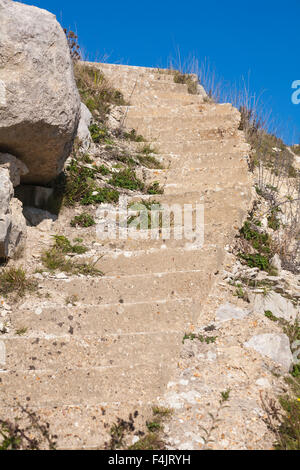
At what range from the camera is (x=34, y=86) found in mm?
4379

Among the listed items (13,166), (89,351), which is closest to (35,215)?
(13,166)

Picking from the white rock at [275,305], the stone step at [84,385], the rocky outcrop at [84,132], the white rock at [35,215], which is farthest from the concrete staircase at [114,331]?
the rocky outcrop at [84,132]

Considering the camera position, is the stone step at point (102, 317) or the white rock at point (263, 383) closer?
the white rock at point (263, 383)

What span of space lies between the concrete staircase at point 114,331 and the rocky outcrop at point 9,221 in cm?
58

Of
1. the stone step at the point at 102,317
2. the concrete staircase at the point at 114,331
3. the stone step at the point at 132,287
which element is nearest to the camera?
the concrete staircase at the point at 114,331

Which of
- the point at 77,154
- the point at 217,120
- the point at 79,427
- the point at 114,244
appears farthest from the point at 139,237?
the point at 217,120

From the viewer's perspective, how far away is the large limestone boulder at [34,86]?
4191 mm

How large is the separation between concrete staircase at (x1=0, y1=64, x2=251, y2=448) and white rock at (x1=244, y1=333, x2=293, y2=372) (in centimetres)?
65

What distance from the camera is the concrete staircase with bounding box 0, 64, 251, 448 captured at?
3133 millimetres

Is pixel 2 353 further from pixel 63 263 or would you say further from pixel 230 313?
pixel 230 313

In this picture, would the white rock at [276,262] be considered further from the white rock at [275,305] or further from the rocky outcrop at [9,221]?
the rocky outcrop at [9,221]

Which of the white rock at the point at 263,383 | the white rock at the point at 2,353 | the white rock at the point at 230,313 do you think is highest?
the white rock at the point at 230,313
